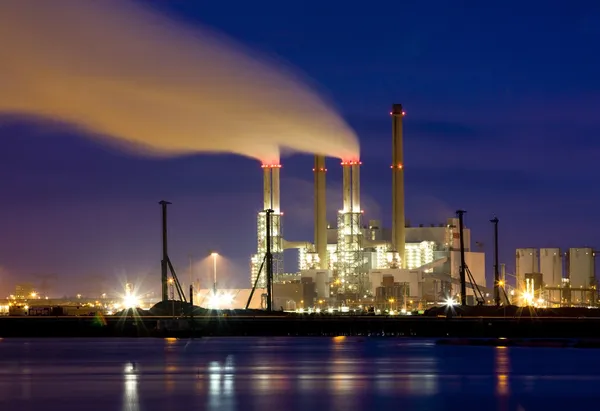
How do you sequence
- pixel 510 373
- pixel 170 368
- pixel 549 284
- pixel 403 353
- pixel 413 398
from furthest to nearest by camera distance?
pixel 549 284 → pixel 403 353 → pixel 170 368 → pixel 510 373 → pixel 413 398

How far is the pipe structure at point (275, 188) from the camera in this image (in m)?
137

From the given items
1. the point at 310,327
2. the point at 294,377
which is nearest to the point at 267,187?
the point at 310,327

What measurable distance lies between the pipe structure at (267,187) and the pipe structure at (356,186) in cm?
1028

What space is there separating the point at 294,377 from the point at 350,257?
73.4m

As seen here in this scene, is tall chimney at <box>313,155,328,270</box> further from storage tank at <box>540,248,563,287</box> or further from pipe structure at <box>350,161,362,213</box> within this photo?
storage tank at <box>540,248,563,287</box>

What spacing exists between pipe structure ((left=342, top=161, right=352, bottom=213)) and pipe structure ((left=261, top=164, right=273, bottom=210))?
9101 millimetres

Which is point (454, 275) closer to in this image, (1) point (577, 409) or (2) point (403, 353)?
(2) point (403, 353)

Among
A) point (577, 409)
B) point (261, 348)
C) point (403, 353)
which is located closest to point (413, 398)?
point (577, 409)

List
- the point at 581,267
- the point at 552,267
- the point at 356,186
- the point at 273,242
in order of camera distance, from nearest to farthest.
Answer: the point at 356,186, the point at 273,242, the point at 581,267, the point at 552,267

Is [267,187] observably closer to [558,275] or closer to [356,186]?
[356,186]

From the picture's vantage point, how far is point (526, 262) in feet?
503

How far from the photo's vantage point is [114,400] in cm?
4969

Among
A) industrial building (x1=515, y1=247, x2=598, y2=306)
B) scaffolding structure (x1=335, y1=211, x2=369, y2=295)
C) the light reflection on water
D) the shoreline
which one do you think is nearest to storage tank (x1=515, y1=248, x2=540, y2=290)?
industrial building (x1=515, y1=247, x2=598, y2=306)

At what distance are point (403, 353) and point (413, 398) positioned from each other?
3000cm
